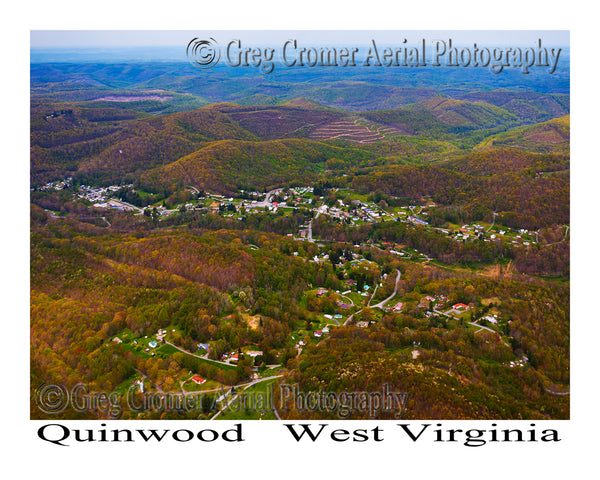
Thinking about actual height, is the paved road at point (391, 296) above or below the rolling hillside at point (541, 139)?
below

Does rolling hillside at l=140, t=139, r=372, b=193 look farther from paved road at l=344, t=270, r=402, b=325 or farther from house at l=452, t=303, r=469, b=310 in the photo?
house at l=452, t=303, r=469, b=310

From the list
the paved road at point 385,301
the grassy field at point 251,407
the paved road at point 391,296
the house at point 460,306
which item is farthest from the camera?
the paved road at point 391,296

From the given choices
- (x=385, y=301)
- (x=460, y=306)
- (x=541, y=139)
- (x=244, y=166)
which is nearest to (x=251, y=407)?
(x=385, y=301)

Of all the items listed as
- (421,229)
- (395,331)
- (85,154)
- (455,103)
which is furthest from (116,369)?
(455,103)

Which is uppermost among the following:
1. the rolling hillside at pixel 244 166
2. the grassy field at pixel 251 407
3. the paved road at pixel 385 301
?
the rolling hillside at pixel 244 166

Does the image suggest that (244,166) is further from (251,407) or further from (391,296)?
(251,407)

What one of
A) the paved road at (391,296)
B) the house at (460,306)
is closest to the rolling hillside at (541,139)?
the paved road at (391,296)

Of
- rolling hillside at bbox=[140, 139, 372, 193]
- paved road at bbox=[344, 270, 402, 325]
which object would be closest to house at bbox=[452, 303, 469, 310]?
paved road at bbox=[344, 270, 402, 325]

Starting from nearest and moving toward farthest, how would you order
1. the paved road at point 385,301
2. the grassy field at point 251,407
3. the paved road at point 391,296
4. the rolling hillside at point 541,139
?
1. the grassy field at point 251,407
2. the paved road at point 385,301
3. the paved road at point 391,296
4. the rolling hillside at point 541,139

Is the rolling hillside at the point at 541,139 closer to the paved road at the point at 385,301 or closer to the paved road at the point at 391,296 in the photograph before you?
the paved road at the point at 391,296
